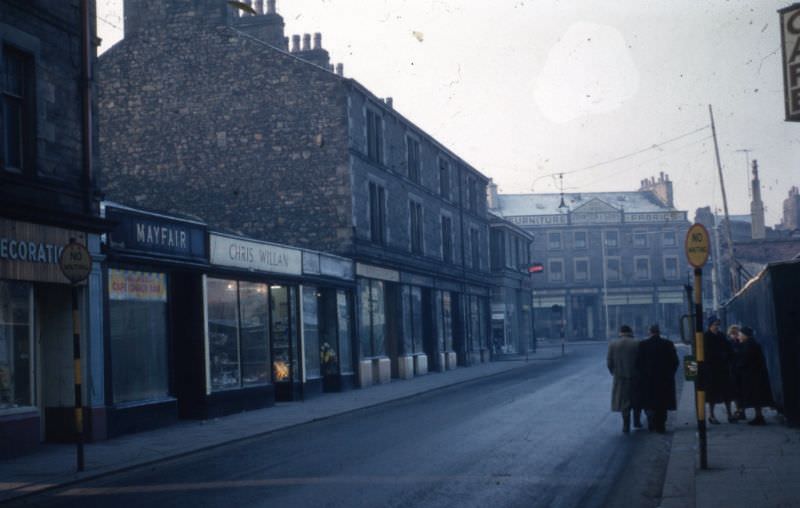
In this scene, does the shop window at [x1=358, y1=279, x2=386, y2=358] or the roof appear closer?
the shop window at [x1=358, y1=279, x2=386, y2=358]

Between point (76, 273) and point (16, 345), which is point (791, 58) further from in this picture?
point (16, 345)

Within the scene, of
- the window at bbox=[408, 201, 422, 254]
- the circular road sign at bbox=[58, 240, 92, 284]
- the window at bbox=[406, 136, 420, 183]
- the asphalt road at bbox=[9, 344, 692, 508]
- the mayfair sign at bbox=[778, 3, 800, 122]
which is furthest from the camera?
the window at bbox=[406, 136, 420, 183]

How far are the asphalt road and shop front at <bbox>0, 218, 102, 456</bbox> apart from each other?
341 centimetres

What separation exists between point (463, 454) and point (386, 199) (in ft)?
79.3

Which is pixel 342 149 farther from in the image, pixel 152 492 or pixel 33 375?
pixel 152 492

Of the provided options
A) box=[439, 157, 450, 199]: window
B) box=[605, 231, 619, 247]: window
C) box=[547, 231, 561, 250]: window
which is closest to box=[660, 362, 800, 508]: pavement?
box=[439, 157, 450, 199]: window

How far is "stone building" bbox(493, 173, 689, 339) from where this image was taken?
90.4m

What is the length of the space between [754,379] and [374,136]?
22178mm

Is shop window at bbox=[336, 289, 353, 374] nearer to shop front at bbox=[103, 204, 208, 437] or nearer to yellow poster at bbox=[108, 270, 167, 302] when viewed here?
shop front at bbox=[103, 204, 208, 437]

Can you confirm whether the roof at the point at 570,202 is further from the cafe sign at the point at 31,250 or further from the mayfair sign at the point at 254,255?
the cafe sign at the point at 31,250

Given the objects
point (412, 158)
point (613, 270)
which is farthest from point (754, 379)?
point (613, 270)

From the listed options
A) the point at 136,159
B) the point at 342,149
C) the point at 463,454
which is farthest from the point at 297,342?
the point at 463,454

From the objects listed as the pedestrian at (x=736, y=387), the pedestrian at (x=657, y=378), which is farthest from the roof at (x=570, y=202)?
the pedestrian at (x=657, y=378)

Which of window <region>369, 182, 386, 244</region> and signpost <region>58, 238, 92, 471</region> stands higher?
window <region>369, 182, 386, 244</region>
